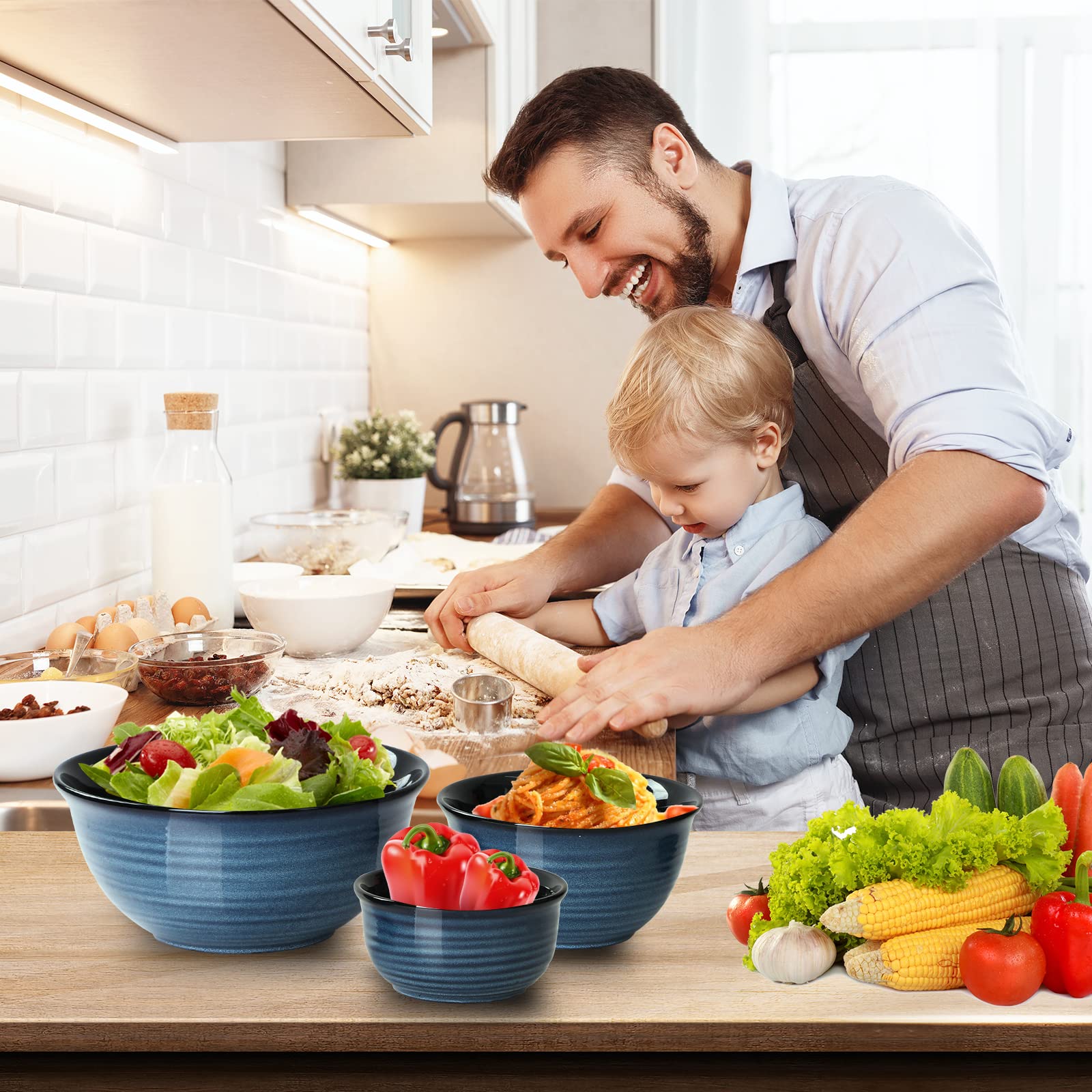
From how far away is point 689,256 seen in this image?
1680mm

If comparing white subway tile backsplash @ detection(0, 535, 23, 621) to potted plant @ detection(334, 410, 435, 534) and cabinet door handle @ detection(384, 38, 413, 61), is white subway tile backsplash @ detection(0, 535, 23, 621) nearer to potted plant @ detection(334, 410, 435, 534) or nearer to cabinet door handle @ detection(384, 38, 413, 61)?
cabinet door handle @ detection(384, 38, 413, 61)

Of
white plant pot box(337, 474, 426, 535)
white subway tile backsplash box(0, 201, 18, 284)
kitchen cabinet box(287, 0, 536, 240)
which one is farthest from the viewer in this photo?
white plant pot box(337, 474, 426, 535)

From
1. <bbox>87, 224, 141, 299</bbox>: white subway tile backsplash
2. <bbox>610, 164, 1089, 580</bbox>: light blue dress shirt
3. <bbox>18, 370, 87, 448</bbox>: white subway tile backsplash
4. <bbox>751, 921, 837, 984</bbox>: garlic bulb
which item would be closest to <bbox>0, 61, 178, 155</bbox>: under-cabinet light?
<bbox>87, 224, 141, 299</bbox>: white subway tile backsplash

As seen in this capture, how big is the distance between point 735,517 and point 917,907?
0.83 m

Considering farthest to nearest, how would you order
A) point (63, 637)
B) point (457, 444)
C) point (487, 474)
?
point (457, 444), point (487, 474), point (63, 637)

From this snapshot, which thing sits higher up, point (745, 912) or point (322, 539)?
point (322, 539)

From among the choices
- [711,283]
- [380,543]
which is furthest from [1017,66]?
[380,543]

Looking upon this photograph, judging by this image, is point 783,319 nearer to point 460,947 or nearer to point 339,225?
point 460,947

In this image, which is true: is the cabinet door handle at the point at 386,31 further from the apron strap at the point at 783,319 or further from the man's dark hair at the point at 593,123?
the apron strap at the point at 783,319

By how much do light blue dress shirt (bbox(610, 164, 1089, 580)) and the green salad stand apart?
772 mm

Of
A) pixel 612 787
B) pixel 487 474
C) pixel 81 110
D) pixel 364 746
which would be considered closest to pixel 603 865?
pixel 612 787

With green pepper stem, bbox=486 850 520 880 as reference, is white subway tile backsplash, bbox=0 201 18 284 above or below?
above

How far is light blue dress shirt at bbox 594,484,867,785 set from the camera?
1.41 metres

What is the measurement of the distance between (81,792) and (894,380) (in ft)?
3.18
